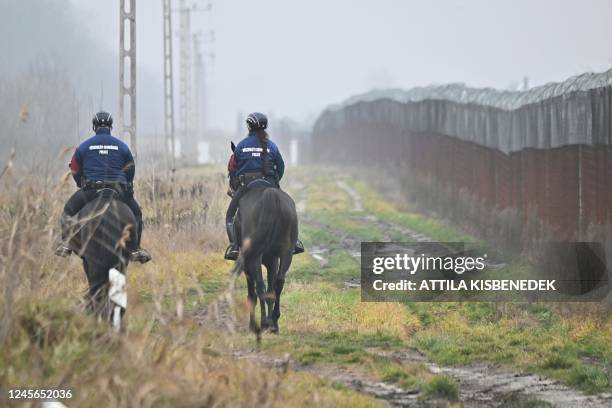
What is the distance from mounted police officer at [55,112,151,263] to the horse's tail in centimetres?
123

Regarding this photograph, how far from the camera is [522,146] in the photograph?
24.1 metres

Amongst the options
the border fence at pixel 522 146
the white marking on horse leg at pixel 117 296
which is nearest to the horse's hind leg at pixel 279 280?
the white marking on horse leg at pixel 117 296

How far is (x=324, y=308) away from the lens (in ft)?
53.9

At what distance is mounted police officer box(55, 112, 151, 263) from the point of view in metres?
13.7

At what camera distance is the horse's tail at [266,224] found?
47.1 feet

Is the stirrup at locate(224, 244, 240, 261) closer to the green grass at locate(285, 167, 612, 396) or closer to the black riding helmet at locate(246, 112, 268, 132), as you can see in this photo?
the green grass at locate(285, 167, 612, 396)

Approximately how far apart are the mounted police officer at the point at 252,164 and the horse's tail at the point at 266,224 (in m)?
0.69

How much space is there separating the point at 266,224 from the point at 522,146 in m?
10.8

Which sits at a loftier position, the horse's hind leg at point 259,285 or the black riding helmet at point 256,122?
the black riding helmet at point 256,122

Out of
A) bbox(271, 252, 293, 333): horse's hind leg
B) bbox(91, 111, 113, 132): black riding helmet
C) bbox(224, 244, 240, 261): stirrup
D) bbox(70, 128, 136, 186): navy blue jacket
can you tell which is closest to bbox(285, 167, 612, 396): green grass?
bbox(271, 252, 293, 333): horse's hind leg

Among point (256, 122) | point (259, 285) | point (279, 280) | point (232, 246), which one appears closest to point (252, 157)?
point (256, 122)

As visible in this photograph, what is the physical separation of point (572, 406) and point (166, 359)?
373 cm

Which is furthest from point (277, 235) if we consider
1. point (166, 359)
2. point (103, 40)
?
point (103, 40)

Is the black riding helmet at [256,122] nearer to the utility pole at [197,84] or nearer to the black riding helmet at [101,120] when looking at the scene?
the black riding helmet at [101,120]
